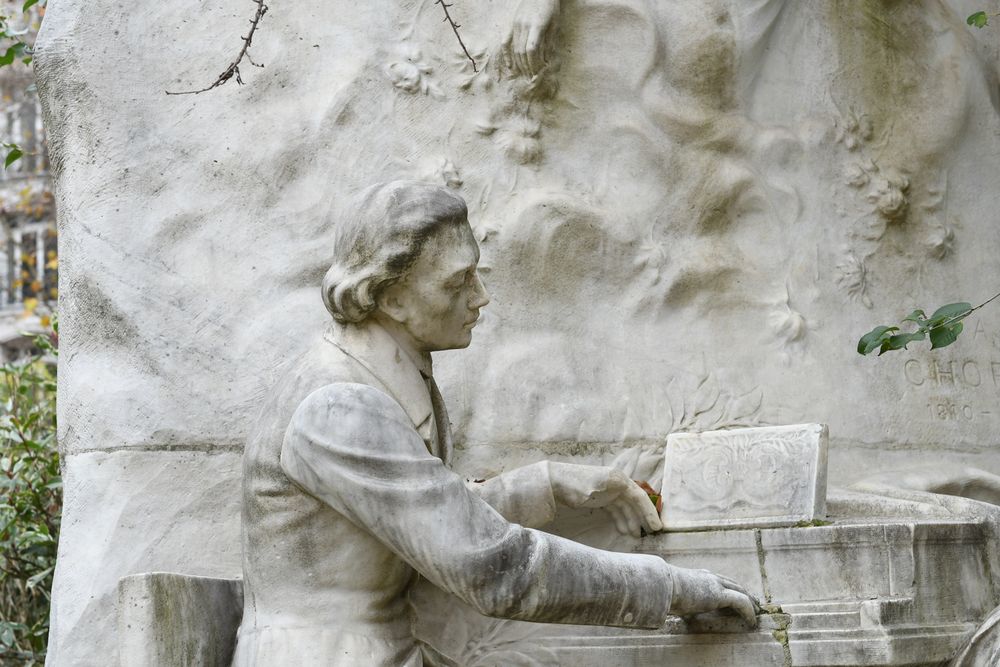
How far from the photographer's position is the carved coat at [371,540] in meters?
3.15

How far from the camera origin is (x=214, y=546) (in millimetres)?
4379

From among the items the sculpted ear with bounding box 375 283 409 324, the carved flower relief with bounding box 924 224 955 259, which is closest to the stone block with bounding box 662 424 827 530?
the sculpted ear with bounding box 375 283 409 324

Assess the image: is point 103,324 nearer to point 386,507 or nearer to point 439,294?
point 439,294

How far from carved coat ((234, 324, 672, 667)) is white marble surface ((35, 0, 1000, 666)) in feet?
3.56

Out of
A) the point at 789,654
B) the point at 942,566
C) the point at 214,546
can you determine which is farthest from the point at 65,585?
the point at 942,566

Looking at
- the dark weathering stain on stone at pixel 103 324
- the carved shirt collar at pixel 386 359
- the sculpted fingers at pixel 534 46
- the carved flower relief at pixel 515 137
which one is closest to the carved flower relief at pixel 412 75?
the carved flower relief at pixel 515 137

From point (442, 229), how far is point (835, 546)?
1.22 meters

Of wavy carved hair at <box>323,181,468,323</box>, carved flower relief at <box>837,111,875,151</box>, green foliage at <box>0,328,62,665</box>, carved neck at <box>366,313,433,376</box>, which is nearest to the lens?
wavy carved hair at <box>323,181,468,323</box>

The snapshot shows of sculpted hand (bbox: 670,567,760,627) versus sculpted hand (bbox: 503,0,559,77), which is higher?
sculpted hand (bbox: 503,0,559,77)

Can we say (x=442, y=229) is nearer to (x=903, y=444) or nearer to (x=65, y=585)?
(x=65, y=585)

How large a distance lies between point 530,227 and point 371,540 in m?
1.73

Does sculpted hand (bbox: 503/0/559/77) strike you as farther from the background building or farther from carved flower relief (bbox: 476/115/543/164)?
the background building

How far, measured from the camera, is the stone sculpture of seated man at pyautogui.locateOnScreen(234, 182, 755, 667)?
3.16 m

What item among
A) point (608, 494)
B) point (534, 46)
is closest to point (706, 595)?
point (608, 494)
